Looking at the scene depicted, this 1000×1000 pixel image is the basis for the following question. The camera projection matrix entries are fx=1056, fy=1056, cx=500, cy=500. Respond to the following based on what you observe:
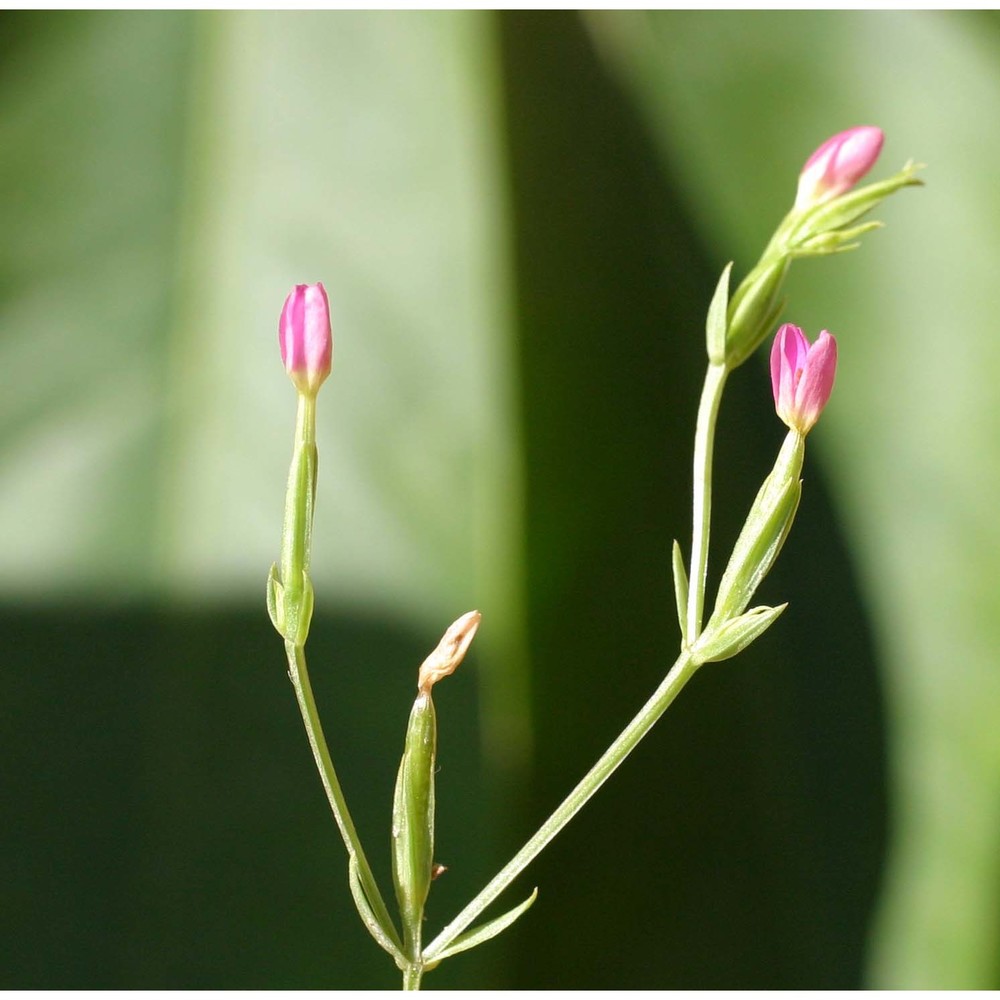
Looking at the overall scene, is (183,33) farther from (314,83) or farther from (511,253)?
(511,253)

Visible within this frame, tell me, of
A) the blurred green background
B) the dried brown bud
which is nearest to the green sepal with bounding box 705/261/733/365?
the dried brown bud

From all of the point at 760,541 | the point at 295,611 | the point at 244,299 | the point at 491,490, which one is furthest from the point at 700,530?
the point at 244,299

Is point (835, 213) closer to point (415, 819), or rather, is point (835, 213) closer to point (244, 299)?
point (415, 819)

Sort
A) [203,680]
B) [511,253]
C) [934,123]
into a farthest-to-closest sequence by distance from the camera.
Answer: [934,123]
[511,253]
[203,680]

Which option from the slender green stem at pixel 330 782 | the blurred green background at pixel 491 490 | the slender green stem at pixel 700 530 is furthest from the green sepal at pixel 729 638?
the blurred green background at pixel 491 490

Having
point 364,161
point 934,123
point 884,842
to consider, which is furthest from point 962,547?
point 364,161

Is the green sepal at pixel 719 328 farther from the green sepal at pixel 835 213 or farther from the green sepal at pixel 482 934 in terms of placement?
the green sepal at pixel 482 934
